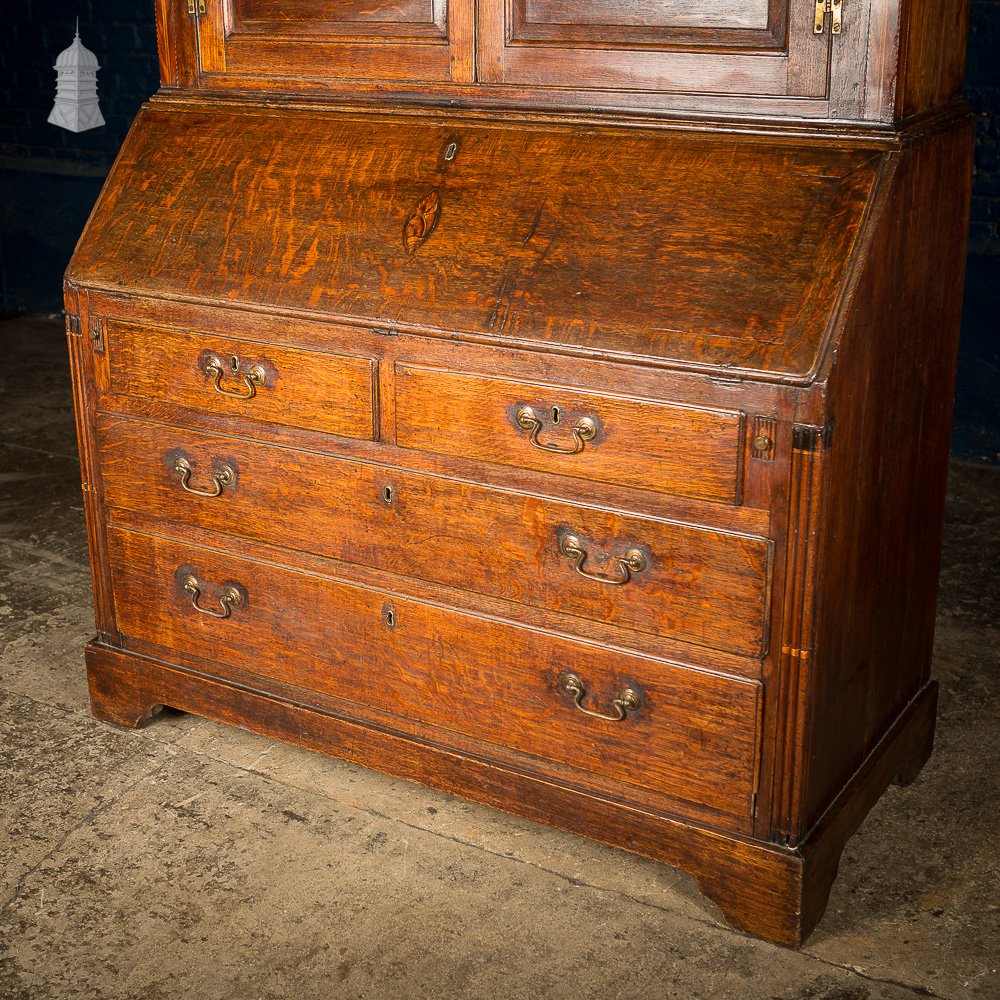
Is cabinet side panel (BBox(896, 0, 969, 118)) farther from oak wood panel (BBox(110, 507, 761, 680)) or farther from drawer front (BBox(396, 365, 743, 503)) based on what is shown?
oak wood panel (BBox(110, 507, 761, 680))

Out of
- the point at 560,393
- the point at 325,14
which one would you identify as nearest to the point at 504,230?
the point at 560,393

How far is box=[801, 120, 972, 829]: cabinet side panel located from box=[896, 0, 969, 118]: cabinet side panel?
0.22 feet

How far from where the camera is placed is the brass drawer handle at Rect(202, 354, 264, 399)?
2.54 m

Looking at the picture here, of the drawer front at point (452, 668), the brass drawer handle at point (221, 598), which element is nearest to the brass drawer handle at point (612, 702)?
the drawer front at point (452, 668)

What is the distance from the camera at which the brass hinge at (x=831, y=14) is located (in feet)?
6.84

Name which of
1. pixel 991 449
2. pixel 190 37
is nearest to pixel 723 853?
pixel 190 37

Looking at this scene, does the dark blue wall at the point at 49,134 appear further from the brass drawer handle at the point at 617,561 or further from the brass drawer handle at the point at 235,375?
the brass drawer handle at the point at 617,561

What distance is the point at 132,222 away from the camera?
2.66 meters

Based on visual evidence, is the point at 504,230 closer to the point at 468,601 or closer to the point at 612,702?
the point at 468,601

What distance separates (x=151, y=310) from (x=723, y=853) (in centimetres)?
147

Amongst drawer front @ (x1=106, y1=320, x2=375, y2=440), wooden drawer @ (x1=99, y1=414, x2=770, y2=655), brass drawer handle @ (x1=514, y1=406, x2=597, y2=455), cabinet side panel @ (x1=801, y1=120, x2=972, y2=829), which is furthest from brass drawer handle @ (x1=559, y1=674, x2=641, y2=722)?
drawer front @ (x1=106, y1=320, x2=375, y2=440)

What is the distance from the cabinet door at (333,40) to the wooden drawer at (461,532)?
73 centimetres

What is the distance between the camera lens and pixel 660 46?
2.26 meters

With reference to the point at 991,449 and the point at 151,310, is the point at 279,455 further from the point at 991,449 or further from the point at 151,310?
the point at 991,449
